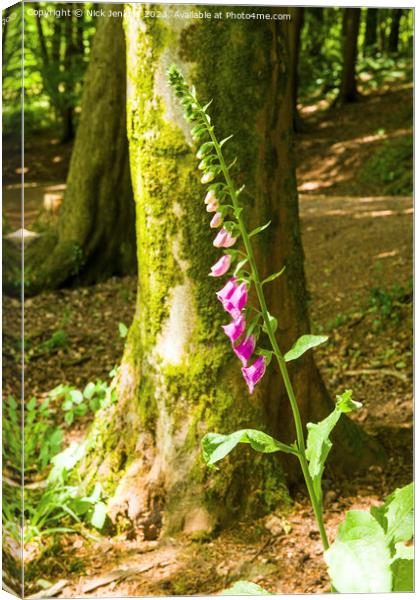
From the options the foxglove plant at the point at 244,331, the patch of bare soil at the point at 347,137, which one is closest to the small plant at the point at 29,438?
the foxglove plant at the point at 244,331

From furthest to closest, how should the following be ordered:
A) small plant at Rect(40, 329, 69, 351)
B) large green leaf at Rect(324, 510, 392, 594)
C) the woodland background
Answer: small plant at Rect(40, 329, 69, 351) → the woodland background → large green leaf at Rect(324, 510, 392, 594)

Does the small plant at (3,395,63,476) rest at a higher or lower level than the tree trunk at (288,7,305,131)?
lower

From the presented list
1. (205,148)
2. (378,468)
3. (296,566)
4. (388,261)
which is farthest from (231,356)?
(388,261)

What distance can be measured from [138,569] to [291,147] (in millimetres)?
1591

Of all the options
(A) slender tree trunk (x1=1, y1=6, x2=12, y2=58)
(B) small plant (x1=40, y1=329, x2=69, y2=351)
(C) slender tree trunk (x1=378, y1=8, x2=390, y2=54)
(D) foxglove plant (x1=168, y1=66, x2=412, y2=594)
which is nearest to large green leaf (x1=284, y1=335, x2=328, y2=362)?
(D) foxglove plant (x1=168, y1=66, x2=412, y2=594)

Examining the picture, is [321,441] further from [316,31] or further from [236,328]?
[316,31]

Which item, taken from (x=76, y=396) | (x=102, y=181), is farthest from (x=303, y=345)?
(x=102, y=181)

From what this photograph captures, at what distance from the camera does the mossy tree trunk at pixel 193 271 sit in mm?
2893

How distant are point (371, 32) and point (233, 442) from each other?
50.9 ft

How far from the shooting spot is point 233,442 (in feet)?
6.03

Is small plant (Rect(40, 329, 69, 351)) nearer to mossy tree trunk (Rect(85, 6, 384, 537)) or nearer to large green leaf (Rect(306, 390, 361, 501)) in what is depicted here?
mossy tree trunk (Rect(85, 6, 384, 537))

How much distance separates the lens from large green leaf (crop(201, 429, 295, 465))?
1854 millimetres

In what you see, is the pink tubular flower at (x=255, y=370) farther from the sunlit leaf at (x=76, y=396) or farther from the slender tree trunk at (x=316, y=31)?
the slender tree trunk at (x=316, y=31)

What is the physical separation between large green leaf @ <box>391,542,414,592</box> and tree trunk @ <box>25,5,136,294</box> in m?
4.89
